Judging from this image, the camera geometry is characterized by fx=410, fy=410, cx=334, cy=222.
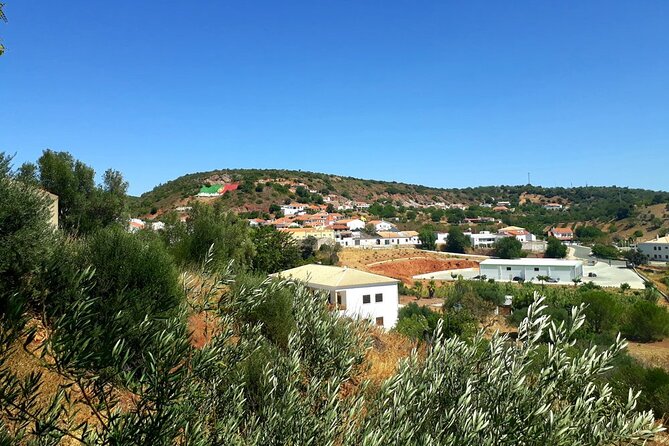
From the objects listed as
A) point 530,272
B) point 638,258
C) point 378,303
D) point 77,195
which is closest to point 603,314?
point 378,303

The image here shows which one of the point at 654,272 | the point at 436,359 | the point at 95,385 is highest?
the point at 95,385

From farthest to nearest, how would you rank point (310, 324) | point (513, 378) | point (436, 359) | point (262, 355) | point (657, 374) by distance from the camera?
point (657, 374), point (262, 355), point (310, 324), point (436, 359), point (513, 378)

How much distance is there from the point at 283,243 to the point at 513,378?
2879 centimetres

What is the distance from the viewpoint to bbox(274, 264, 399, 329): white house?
787 inches

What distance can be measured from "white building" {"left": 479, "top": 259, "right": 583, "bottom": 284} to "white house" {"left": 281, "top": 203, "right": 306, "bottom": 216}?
47388 millimetres

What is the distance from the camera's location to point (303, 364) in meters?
3.38

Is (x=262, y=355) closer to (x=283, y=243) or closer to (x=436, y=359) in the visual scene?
(x=436, y=359)

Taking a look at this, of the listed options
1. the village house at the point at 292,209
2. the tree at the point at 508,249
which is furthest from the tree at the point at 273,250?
the village house at the point at 292,209

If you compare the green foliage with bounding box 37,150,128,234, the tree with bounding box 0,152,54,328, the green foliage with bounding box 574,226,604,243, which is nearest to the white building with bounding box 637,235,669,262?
the green foliage with bounding box 574,226,604,243

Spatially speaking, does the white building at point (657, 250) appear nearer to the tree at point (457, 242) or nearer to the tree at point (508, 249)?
the tree at point (508, 249)

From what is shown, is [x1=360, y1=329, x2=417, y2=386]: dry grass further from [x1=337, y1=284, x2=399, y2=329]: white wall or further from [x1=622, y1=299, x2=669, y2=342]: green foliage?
[x1=622, y1=299, x2=669, y2=342]: green foliage

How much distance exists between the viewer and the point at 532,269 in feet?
175

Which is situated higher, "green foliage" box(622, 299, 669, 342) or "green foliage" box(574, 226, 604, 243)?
"green foliage" box(574, 226, 604, 243)

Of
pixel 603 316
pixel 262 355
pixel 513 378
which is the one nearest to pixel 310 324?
pixel 262 355
